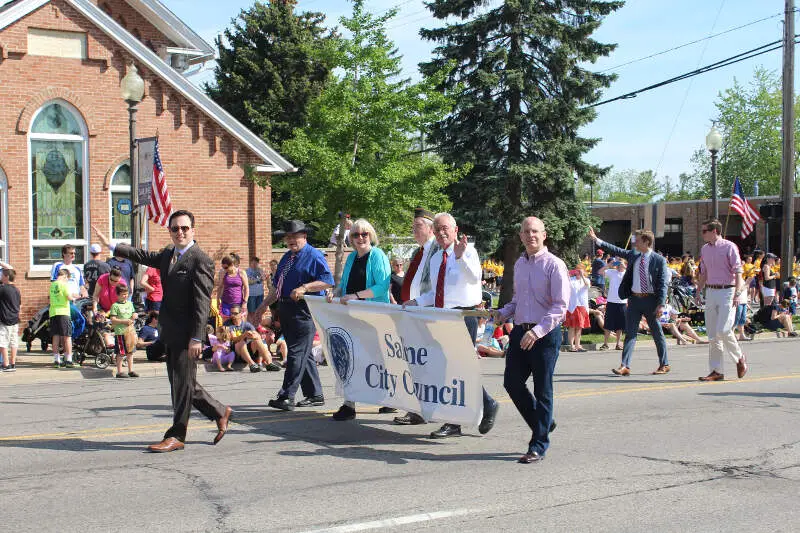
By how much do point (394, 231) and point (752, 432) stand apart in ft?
56.9

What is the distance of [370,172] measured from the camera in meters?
23.7

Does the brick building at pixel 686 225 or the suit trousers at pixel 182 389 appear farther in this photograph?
the brick building at pixel 686 225

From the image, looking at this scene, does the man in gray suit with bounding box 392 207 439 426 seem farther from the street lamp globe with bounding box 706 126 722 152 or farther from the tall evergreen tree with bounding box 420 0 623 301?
the tall evergreen tree with bounding box 420 0 623 301

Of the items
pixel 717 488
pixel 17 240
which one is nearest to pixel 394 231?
pixel 17 240

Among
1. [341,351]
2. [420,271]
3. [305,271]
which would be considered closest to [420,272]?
[420,271]

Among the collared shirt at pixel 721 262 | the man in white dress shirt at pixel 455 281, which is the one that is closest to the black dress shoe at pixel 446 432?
the man in white dress shirt at pixel 455 281

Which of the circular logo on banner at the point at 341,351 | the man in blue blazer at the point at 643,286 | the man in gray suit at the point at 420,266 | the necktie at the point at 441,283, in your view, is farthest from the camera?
the man in blue blazer at the point at 643,286

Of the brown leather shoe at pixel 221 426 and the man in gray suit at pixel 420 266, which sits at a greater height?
the man in gray suit at pixel 420 266

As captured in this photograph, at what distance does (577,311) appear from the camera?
17.9 m

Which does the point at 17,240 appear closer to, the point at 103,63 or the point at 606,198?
the point at 103,63

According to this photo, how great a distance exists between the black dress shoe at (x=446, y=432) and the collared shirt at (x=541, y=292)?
1.36 meters

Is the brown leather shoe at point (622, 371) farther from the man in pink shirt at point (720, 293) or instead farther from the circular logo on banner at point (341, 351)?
the circular logo on banner at point (341, 351)

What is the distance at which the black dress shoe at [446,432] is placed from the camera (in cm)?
820

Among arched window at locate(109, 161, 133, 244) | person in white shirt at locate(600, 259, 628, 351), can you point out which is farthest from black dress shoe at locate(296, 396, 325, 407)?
arched window at locate(109, 161, 133, 244)
